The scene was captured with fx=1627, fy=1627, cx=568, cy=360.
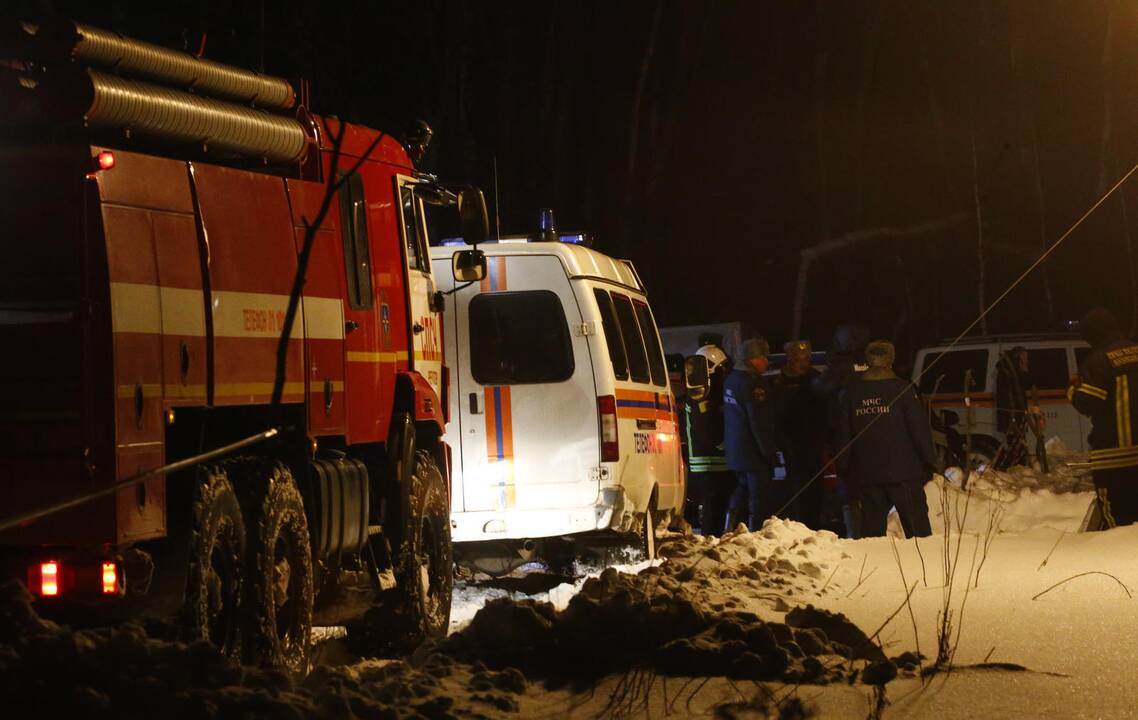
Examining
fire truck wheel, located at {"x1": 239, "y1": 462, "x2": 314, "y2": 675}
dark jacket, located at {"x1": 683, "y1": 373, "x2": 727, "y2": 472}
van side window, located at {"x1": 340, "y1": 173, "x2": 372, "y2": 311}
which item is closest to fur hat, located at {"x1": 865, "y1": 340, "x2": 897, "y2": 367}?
dark jacket, located at {"x1": 683, "y1": 373, "x2": 727, "y2": 472}

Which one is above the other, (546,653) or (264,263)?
(264,263)

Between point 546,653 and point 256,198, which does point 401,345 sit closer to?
point 256,198

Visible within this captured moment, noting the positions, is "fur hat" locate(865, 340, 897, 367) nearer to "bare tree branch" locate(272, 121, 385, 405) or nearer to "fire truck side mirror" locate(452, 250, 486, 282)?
"fire truck side mirror" locate(452, 250, 486, 282)

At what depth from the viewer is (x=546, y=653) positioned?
22.8 ft

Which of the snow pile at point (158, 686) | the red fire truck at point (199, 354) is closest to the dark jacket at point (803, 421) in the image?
the red fire truck at point (199, 354)

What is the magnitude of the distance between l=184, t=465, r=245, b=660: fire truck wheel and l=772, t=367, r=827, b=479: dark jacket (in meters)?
8.99

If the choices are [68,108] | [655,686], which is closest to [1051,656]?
[655,686]

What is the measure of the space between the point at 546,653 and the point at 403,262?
3158 mm

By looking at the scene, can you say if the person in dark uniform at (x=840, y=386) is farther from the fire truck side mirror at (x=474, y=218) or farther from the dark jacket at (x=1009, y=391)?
Answer: the fire truck side mirror at (x=474, y=218)

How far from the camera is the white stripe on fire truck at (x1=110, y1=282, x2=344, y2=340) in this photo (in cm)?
614

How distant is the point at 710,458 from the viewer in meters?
15.3

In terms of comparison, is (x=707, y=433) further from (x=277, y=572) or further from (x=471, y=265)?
(x=277, y=572)

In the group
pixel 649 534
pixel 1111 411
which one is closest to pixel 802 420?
pixel 649 534

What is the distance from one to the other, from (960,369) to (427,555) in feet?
44.7
